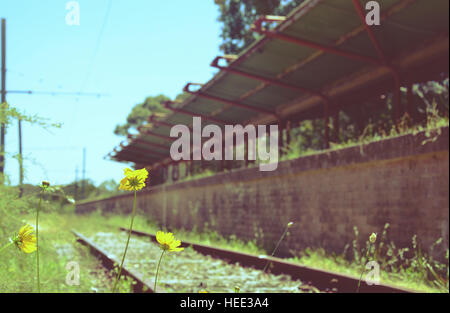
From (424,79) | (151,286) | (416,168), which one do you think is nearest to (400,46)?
(424,79)

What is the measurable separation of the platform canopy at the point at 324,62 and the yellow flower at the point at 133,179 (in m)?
6.68

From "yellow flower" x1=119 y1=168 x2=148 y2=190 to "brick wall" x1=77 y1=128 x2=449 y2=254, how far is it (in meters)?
5.70

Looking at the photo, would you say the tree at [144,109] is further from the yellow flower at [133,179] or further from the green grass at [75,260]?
the yellow flower at [133,179]

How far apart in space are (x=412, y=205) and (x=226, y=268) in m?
3.11

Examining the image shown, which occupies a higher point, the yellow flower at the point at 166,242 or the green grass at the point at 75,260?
the yellow flower at the point at 166,242

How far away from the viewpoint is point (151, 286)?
16.1 ft

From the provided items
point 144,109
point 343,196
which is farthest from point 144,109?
point 343,196

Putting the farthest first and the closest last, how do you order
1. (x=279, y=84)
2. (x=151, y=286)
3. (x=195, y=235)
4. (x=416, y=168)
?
(x=195, y=235)
(x=279, y=84)
(x=416, y=168)
(x=151, y=286)

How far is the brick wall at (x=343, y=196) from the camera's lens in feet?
20.7

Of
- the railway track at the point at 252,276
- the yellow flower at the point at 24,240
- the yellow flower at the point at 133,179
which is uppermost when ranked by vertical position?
the yellow flower at the point at 133,179

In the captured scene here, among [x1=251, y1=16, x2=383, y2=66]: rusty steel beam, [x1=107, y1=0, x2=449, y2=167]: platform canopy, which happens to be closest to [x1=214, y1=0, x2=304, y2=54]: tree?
[x1=107, y1=0, x2=449, y2=167]: platform canopy

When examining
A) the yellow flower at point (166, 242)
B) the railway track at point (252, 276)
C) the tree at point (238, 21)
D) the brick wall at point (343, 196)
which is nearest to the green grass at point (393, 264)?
the brick wall at point (343, 196)
